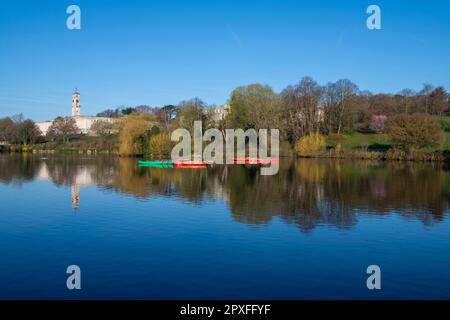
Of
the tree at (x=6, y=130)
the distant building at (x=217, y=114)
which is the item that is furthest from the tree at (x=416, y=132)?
the tree at (x=6, y=130)

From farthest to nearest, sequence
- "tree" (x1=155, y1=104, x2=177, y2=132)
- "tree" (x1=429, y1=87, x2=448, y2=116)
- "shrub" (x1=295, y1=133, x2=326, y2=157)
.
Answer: "tree" (x1=155, y1=104, x2=177, y2=132), "tree" (x1=429, y1=87, x2=448, y2=116), "shrub" (x1=295, y1=133, x2=326, y2=157)

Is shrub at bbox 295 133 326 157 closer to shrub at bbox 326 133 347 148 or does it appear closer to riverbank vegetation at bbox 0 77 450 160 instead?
riverbank vegetation at bbox 0 77 450 160

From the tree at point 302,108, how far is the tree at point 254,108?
331cm

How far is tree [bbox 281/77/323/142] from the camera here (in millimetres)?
78000

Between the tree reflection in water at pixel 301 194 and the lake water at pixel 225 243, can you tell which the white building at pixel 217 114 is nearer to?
the tree reflection in water at pixel 301 194

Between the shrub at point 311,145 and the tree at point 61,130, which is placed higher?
the tree at point 61,130

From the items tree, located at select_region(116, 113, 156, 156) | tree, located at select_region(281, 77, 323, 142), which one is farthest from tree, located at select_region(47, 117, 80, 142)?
tree, located at select_region(281, 77, 323, 142)

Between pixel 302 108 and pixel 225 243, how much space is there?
66.1 m

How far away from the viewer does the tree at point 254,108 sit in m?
73.8

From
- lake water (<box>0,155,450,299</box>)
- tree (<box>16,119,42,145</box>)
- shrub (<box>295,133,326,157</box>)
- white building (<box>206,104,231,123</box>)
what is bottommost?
lake water (<box>0,155,450,299</box>)

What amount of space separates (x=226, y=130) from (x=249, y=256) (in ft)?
199

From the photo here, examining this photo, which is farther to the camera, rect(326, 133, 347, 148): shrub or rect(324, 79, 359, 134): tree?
rect(324, 79, 359, 134): tree

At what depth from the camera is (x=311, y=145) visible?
7031cm
